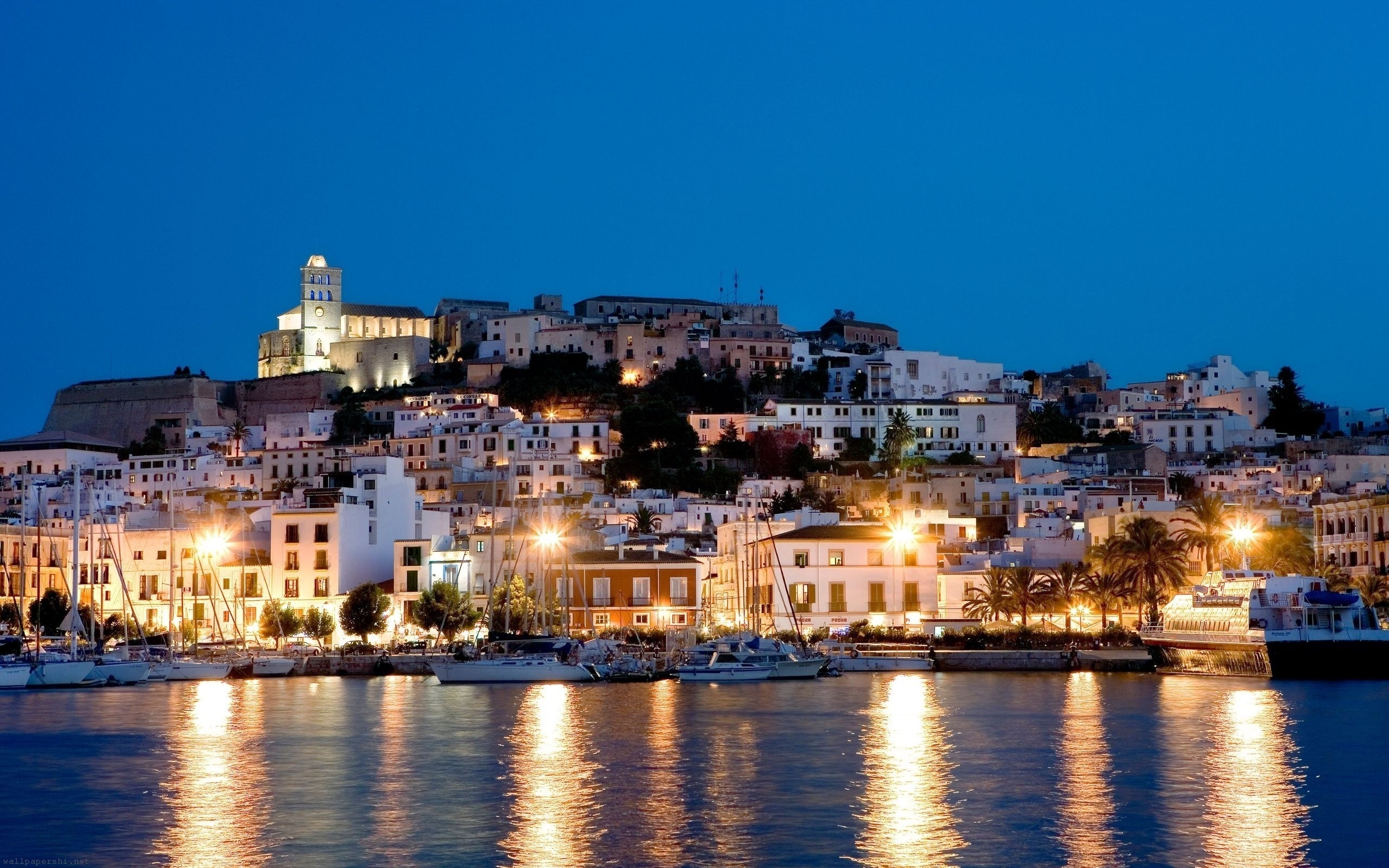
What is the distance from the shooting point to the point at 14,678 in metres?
56.1

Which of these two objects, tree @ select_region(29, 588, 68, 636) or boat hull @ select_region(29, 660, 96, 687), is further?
tree @ select_region(29, 588, 68, 636)

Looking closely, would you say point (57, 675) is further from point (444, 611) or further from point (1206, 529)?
point (1206, 529)

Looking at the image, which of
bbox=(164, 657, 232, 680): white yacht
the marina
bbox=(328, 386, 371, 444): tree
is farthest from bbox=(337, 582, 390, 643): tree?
bbox=(328, 386, 371, 444): tree

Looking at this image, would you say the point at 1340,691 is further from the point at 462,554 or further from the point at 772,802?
the point at 462,554

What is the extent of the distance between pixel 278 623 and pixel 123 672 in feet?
25.7

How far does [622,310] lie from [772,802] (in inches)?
4331

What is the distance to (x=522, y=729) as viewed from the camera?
3912cm

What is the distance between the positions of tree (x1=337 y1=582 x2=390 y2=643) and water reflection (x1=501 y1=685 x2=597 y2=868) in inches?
846

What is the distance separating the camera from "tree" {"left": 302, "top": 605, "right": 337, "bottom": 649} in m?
64.8

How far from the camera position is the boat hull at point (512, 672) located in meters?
54.2

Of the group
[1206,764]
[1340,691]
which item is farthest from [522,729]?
[1340,691]

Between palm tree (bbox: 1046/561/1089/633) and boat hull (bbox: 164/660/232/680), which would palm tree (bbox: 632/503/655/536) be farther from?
boat hull (bbox: 164/660/232/680)

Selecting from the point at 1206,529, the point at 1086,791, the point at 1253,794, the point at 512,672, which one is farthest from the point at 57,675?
the point at 1206,529

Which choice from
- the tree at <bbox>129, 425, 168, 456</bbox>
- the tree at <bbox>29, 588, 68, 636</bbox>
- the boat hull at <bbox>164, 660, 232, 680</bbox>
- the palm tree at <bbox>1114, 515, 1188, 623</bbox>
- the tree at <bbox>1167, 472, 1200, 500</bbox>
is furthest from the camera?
the tree at <bbox>129, 425, 168, 456</bbox>
